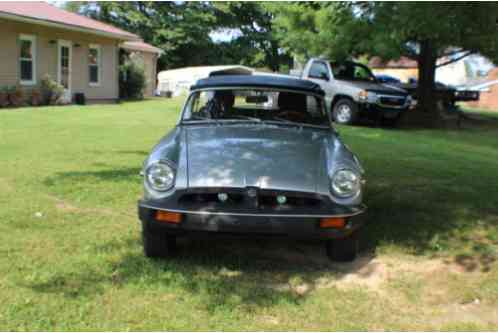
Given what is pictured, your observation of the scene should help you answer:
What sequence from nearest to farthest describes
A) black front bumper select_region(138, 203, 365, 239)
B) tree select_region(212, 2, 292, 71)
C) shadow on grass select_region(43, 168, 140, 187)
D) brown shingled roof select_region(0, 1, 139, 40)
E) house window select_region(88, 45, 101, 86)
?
black front bumper select_region(138, 203, 365, 239) → shadow on grass select_region(43, 168, 140, 187) → brown shingled roof select_region(0, 1, 139, 40) → house window select_region(88, 45, 101, 86) → tree select_region(212, 2, 292, 71)

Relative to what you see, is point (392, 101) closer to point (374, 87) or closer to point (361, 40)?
point (374, 87)

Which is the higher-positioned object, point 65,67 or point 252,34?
point 252,34

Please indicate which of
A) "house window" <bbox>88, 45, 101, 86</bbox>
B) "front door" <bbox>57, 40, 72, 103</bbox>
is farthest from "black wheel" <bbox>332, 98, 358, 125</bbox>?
"house window" <bbox>88, 45, 101, 86</bbox>

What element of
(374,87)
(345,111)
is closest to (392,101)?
(374,87)

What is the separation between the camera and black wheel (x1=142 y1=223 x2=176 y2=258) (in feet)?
14.0

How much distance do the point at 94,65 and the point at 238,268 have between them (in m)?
20.3

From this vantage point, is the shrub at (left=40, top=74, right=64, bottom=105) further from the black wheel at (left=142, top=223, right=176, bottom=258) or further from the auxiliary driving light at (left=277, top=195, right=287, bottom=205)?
the auxiliary driving light at (left=277, top=195, right=287, bottom=205)

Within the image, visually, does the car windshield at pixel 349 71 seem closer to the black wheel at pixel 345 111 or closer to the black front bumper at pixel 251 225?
the black wheel at pixel 345 111

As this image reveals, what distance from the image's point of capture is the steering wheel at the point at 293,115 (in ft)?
18.4

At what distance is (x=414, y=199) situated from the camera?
641 cm

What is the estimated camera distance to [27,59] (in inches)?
757

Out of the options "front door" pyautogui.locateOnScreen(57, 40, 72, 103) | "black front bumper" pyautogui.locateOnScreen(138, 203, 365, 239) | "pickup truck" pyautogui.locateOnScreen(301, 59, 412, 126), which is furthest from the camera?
"front door" pyautogui.locateOnScreen(57, 40, 72, 103)

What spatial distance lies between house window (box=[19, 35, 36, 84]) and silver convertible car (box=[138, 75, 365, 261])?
52.6 ft

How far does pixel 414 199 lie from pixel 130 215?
321 centimetres
